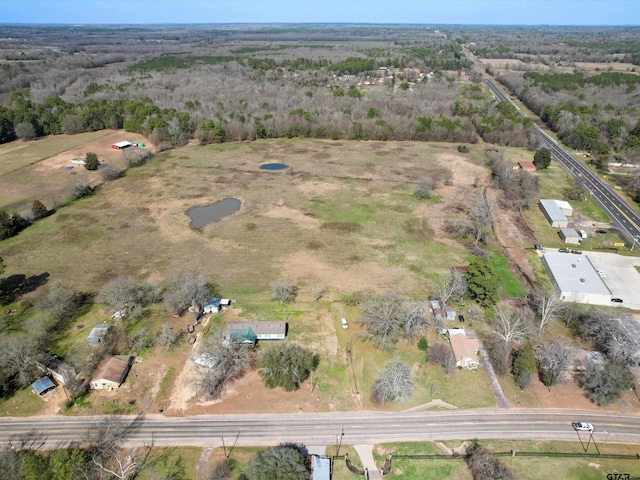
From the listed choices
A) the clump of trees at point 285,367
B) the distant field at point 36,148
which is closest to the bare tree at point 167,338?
the clump of trees at point 285,367

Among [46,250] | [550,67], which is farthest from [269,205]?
[550,67]

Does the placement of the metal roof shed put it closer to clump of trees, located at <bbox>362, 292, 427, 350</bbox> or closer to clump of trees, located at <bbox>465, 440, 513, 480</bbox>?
clump of trees, located at <bbox>362, 292, 427, 350</bbox>

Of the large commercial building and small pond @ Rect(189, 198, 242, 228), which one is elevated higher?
the large commercial building

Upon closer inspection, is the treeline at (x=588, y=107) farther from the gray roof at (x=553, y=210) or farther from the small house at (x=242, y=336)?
the small house at (x=242, y=336)

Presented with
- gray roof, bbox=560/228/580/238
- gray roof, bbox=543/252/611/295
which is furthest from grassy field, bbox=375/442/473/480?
gray roof, bbox=560/228/580/238

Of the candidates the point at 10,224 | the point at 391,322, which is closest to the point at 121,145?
the point at 10,224
